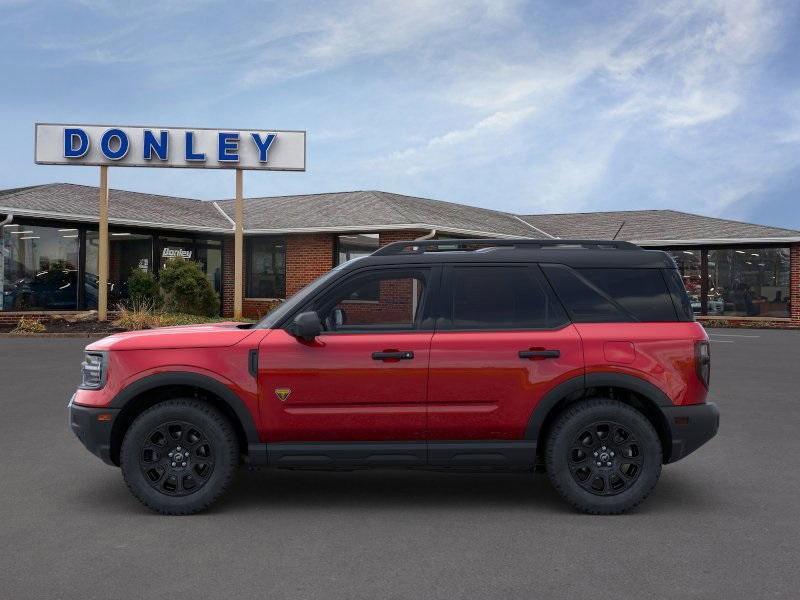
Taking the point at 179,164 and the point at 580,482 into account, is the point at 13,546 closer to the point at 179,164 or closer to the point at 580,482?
the point at 580,482

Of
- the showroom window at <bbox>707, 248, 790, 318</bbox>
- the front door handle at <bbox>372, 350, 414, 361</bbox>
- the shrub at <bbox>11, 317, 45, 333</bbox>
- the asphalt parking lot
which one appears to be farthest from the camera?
the showroom window at <bbox>707, 248, 790, 318</bbox>

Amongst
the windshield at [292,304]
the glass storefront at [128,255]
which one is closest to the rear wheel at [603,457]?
the windshield at [292,304]

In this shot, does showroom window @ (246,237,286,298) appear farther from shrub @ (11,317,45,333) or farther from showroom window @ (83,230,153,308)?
shrub @ (11,317,45,333)

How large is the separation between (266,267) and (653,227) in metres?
16.2

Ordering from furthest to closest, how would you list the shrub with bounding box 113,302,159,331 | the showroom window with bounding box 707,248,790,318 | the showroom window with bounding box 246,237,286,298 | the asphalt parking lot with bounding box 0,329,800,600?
the showroom window with bounding box 707,248,790,318, the showroom window with bounding box 246,237,286,298, the shrub with bounding box 113,302,159,331, the asphalt parking lot with bounding box 0,329,800,600

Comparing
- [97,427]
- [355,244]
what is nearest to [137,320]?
[355,244]

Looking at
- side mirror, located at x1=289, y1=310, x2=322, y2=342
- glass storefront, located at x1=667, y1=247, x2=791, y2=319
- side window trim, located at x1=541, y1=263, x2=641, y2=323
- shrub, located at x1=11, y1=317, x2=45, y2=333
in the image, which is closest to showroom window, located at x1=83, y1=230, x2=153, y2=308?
shrub, located at x1=11, y1=317, x2=45, y2=333

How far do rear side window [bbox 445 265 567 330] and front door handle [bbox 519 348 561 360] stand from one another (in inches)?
8.1

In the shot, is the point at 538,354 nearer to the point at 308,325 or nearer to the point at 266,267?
the point at 308,325

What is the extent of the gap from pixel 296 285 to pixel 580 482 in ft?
77.4

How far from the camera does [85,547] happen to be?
494 cm

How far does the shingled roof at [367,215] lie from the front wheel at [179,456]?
21.1 m

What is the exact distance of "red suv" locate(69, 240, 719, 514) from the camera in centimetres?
566

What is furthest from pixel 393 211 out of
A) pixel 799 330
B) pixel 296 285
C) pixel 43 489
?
pixel 43 489
